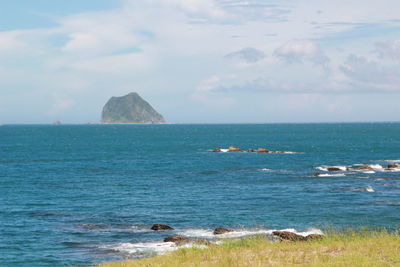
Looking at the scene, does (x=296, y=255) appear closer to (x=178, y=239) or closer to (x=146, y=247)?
(x=178, y=239)

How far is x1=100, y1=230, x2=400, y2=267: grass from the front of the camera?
20688mm

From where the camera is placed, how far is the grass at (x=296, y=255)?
2069cm

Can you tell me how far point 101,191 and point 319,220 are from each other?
30023 mm

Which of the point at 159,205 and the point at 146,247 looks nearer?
the point at 146,247

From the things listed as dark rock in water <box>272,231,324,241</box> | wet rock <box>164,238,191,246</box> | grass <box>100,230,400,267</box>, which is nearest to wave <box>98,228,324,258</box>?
wet rock <box>164,238,191,246</box>

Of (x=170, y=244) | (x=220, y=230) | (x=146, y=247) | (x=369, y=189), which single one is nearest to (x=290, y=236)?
(x=220, y=230)

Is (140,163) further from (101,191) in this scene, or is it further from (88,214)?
(88,214)

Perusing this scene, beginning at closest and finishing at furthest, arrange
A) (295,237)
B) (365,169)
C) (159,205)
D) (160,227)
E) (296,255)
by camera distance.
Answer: (296,255) → (295,237) → (160,227) → (159,205) → (365,169)

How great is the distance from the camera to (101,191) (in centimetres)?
6225

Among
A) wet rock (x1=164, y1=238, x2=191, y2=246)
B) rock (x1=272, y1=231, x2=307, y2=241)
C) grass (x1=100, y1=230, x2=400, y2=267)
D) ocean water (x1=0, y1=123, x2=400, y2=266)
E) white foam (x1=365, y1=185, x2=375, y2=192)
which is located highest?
grass (x1=100, y1=230, x2=400, y2=267)

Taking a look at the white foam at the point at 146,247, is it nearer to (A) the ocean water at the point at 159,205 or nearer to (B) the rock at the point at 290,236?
(A) the ocean water at the point at 159,205

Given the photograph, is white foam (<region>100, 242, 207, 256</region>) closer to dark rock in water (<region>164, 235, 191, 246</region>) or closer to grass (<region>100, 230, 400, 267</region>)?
dark rock in water (<region>164, 235, 191, 246</region>)

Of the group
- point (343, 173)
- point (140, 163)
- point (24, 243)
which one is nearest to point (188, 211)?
point (24, 243)

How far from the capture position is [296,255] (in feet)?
73.8
